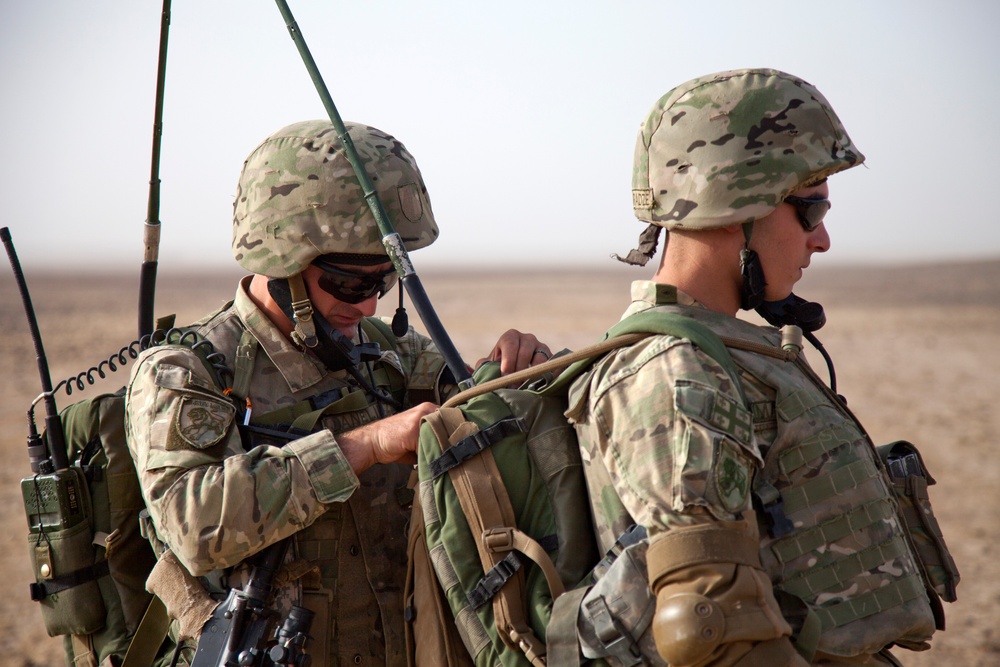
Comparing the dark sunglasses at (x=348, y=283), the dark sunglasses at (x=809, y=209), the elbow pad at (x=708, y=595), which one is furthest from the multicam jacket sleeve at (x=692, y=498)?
the dark sunglasses at (x=348, y=283)

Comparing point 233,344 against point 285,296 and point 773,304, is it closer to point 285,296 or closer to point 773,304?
point 285,296

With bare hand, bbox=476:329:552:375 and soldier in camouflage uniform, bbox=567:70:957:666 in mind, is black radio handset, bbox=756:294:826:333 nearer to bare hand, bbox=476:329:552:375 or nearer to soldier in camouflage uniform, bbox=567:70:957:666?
soldier in camouflage uniform, bbox=567:70:957:666

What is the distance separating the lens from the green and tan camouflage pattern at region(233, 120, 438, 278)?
13.8 ft

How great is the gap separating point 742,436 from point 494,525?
2.70 feet

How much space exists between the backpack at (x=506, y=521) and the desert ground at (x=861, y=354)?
20.4 feet

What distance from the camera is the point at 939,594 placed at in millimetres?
3121

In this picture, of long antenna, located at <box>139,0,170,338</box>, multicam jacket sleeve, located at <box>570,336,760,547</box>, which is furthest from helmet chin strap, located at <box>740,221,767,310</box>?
long antenna, located at <box>139,0,170,338</box>

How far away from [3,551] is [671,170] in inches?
408

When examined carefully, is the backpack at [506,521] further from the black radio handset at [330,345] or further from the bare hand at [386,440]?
the black radio handset at [330,345]

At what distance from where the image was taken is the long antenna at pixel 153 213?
472cm

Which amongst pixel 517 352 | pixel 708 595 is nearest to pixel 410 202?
pixel 517 352

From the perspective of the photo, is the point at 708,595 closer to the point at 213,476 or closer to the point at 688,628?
the point at 688,628

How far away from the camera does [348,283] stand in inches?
166

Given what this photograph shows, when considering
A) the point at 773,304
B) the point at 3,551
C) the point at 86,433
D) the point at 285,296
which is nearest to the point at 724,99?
the point at 773,304
